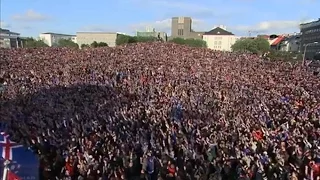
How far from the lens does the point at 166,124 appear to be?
812 centimetres

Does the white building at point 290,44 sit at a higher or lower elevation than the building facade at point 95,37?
lower

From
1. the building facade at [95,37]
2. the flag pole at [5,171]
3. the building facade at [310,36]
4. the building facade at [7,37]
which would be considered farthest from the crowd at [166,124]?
the building facade at [95,37]

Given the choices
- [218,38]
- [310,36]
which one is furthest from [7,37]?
[218,38]

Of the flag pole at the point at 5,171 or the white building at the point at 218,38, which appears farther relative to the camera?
the white building at the point at 218,38

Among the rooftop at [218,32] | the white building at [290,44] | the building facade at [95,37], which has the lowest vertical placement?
the white building at [290,44]

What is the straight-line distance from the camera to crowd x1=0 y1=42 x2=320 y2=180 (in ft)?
19.8

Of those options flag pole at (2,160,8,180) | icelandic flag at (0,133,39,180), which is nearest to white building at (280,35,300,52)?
icelandic flag at (0,133,39,180)

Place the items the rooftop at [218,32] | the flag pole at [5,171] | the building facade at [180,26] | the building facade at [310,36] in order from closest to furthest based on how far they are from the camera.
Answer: the flag pole at [5,171] < the building facade at [310,36] < the building facade at [180,26] < the rooftop at [218,32]

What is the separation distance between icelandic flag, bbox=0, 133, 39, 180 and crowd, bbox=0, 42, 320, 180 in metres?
1.01

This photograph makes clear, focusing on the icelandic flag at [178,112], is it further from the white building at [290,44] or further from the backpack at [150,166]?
the white building at [290,44]

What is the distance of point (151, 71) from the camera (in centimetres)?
1622

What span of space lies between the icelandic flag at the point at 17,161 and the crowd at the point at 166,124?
1.01 meters

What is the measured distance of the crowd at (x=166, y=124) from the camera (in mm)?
6023

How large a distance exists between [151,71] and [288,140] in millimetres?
9615
